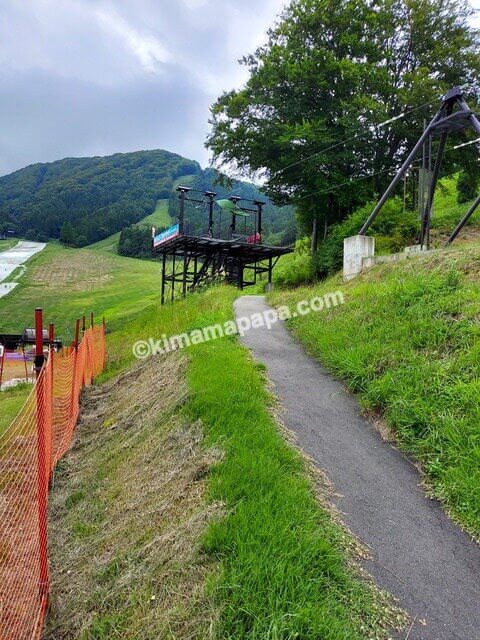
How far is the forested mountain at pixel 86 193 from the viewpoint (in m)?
109

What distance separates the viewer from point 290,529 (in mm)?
2750

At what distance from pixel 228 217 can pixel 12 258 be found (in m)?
51.6

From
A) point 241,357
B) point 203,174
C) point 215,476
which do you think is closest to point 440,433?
point 215,476

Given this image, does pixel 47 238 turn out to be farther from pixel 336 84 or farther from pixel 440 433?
pixel 440 433

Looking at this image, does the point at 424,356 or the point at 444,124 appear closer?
the point at 424,356

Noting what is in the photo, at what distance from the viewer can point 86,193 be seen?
449ft

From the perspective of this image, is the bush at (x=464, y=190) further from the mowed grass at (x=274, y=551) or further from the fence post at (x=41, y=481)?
the fence post at (x=41, y=481)

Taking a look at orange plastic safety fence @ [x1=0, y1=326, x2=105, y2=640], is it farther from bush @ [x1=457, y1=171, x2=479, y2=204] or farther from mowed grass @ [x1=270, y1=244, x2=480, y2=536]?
bush @ [x1=457, y1=171, x2=479, y2=204]

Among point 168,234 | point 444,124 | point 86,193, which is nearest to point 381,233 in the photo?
point 444,124

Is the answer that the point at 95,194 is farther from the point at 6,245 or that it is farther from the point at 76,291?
the point at 76,291

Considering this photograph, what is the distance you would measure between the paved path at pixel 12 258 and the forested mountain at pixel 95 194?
48.6ft

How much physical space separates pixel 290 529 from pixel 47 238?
117 meters

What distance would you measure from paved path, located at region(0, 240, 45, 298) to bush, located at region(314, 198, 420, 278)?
37274mm

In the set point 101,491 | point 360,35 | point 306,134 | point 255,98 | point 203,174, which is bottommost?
point 101,491
